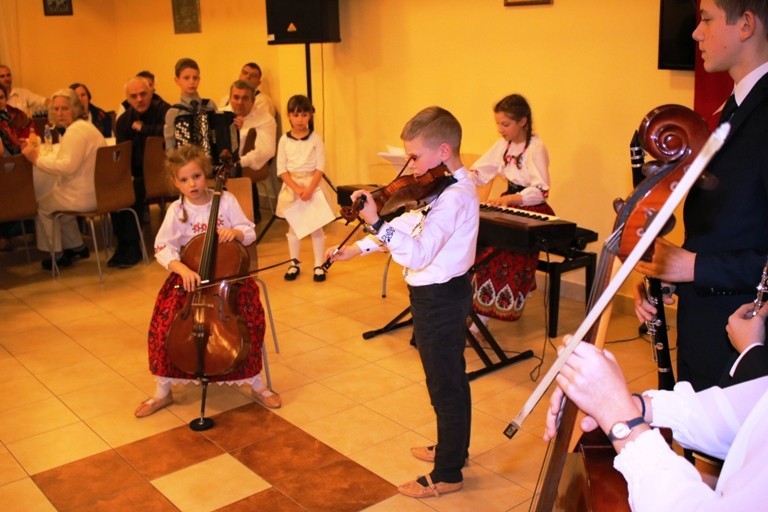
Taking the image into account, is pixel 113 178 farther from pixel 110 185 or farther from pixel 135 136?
pixel 135 136

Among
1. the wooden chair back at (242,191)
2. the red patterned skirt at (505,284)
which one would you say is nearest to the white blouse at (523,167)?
the red patterned skirt at (505,284)

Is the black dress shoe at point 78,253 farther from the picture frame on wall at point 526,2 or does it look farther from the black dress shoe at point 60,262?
the picture frame on wall at point 526,2

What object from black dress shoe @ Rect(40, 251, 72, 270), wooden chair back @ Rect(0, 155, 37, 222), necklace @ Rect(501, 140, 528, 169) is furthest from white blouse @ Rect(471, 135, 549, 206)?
black dress shoe @ Rect(40, 251, 72, 270)

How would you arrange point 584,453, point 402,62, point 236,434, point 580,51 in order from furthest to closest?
point 402,62 → point 580,51 → point 236,434 → point 584,453

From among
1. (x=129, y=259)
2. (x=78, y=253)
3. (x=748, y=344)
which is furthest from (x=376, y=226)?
(x=78, y=253)

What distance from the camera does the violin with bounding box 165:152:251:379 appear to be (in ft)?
10.8

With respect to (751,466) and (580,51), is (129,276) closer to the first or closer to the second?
(580,51)

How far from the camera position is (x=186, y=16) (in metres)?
8.94

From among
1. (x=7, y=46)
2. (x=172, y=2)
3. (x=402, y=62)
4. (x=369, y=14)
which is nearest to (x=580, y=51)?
(x=402, y=62)

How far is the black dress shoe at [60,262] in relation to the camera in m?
5.91

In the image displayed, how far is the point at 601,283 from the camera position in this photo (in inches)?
61.1

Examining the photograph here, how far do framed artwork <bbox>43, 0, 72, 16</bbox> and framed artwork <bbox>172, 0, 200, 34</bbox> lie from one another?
5.40 ft

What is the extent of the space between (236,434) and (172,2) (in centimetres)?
709

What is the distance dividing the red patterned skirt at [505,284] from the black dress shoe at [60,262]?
3.30 metres
